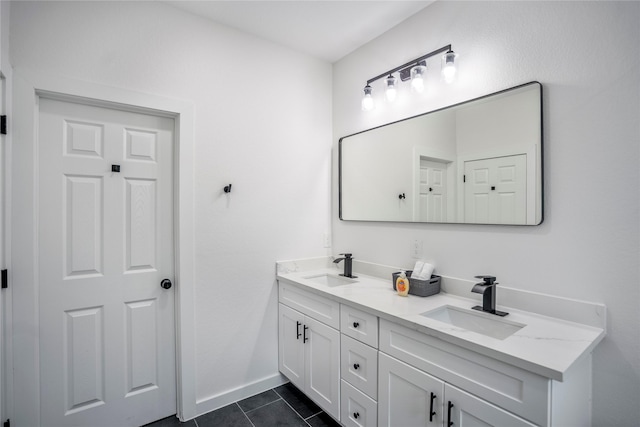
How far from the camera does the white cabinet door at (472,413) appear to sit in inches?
42.8

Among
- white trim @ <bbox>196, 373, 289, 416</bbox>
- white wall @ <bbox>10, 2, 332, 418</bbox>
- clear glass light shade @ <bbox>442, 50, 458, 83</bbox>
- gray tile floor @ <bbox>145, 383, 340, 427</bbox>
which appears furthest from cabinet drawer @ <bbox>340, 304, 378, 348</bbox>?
clear glass light shade @ <bbox>442, 50, 458, 83</bbox>

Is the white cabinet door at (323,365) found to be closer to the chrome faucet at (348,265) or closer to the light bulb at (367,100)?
the chrome faucet at (348,265)

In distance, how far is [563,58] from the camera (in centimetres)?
141

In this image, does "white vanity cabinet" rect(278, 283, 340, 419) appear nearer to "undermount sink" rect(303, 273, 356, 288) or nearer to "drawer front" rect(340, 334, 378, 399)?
"drawer front" rect(340, 334, 378, 399)

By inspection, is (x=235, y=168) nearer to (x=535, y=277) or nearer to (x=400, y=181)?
(x=400, y=181)

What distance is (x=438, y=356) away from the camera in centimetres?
131

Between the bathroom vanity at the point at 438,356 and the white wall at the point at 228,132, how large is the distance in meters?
0.38

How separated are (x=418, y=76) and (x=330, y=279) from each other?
1588mm

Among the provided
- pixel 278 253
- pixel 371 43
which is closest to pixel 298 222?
pixel 278 253

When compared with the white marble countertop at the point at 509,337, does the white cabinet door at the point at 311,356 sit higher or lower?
lower

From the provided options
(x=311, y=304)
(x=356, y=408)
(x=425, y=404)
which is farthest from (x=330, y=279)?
(x=425, y=404)

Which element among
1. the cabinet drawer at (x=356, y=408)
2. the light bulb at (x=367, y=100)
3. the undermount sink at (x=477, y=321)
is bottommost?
the cabinet drawer at (x=356, y=408)

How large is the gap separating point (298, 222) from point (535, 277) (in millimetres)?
1625

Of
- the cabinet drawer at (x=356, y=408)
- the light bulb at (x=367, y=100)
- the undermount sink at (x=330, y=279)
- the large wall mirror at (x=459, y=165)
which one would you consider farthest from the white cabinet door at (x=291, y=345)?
the light bulb at (x=367, y=100)
